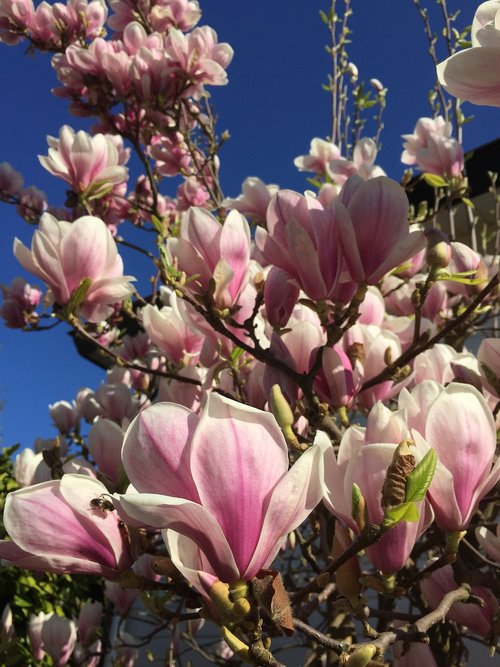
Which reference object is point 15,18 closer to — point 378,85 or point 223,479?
point 378,85

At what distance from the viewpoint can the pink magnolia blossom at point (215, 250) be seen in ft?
3.00

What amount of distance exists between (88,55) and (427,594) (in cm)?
220

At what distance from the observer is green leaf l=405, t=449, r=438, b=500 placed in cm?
47

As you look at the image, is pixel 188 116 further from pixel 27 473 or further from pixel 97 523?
pixel 97 523

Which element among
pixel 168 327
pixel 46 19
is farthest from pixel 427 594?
pixel 46 19

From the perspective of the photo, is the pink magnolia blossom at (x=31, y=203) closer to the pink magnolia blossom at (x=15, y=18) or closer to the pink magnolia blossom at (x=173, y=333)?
the pink magnolia blossom at (x=15, y=18)

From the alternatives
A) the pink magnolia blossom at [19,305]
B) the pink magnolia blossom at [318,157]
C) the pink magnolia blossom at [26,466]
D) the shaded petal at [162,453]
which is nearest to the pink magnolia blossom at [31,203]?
the pink magnolia blossom at [19,305]

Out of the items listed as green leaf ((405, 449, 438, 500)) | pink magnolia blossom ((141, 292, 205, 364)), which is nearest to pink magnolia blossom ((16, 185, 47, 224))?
pink magnolia blossom ((141, 292, 205, 364))

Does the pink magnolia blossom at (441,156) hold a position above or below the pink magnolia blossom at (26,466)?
above

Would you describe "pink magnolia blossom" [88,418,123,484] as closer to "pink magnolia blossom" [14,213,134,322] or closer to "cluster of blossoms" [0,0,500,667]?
"cluster of blossoms" [0,0,500,667]

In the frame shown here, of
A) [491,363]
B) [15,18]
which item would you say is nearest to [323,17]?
[15,18]

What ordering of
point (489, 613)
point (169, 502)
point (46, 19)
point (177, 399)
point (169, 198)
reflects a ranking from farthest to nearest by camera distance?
point (169, 198) < point (46, 19) < point (177, 399) < point (489, 613) < point (169, 502)

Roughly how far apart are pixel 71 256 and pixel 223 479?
0.69 m

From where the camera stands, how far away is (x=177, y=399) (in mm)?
1194
